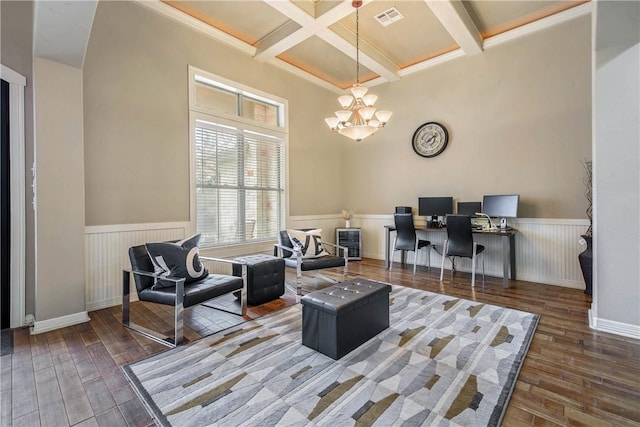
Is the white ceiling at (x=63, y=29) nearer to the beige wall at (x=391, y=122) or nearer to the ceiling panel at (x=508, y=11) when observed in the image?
the beige wall at (x=391, y=122)

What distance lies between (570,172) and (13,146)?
6483 millimetres

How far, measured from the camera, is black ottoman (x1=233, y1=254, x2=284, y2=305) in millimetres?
3369

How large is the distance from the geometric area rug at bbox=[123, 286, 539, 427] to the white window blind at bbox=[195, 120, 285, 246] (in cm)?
203

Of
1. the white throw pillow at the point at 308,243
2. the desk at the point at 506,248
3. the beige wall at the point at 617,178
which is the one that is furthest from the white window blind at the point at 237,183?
the beige wall at the point at 617,178

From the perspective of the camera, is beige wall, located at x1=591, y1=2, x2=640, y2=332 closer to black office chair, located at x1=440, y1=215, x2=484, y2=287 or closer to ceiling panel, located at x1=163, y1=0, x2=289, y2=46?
black office chair, located at x1=440, y1=215, x2=484, y2=287

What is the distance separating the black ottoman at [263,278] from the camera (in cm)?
337

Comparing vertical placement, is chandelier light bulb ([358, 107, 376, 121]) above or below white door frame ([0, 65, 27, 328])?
above

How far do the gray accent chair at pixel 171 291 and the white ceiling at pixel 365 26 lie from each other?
81.4 inches

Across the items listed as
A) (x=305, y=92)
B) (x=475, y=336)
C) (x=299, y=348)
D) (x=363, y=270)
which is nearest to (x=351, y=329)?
(x=299, y=348)

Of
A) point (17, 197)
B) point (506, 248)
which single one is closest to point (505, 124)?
point (506, 248)

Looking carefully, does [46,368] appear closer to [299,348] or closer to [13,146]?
[299,348]

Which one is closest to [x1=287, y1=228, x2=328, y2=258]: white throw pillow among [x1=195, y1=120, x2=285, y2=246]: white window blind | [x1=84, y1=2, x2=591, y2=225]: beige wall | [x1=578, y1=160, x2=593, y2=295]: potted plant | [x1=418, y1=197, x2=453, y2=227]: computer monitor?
[x1=195, y1=120, x2=285, y2=246]: white window blind

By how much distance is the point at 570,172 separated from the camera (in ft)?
13.1

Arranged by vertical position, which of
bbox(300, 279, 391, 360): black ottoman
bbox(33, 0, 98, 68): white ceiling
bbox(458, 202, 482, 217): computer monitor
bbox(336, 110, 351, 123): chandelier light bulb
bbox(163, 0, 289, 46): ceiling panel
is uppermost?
bbox(163, 0, 289, 46): ceiling panel
